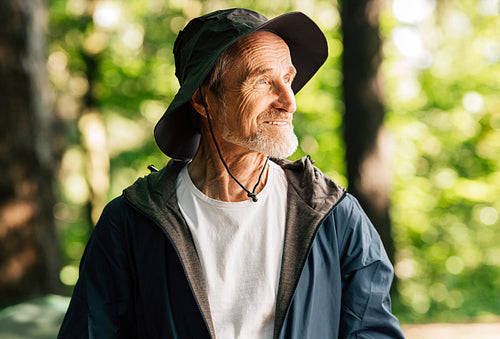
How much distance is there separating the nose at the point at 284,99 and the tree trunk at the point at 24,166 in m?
3.56

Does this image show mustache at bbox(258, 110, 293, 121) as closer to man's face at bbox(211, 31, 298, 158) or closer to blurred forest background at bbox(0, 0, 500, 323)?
man's face at bbox(211, 31, 298, 158)

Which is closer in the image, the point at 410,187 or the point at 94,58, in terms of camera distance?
the point at 410,187

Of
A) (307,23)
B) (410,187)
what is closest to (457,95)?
(410,187)

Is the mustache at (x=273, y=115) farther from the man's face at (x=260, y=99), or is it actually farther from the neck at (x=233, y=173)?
the neck at (x=233, y=173)

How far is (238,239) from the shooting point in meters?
1.95

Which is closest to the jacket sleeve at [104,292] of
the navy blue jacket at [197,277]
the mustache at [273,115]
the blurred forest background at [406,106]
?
the navy blue jacket at [197,277]

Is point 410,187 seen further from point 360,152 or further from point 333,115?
point 360,152

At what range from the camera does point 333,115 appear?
12.0 meters

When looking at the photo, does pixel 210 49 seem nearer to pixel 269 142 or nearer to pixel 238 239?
pixel 269 142

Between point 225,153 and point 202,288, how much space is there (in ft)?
1.84

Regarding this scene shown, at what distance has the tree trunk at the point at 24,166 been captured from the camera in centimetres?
459

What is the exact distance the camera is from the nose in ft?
6.33

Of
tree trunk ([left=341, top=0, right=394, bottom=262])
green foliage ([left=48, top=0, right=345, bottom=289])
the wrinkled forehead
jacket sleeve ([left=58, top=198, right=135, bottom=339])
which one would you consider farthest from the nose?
green foliage ([left=48, top=0, right=345, bottom=289])

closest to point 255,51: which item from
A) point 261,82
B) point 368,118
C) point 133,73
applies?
point 261,82
